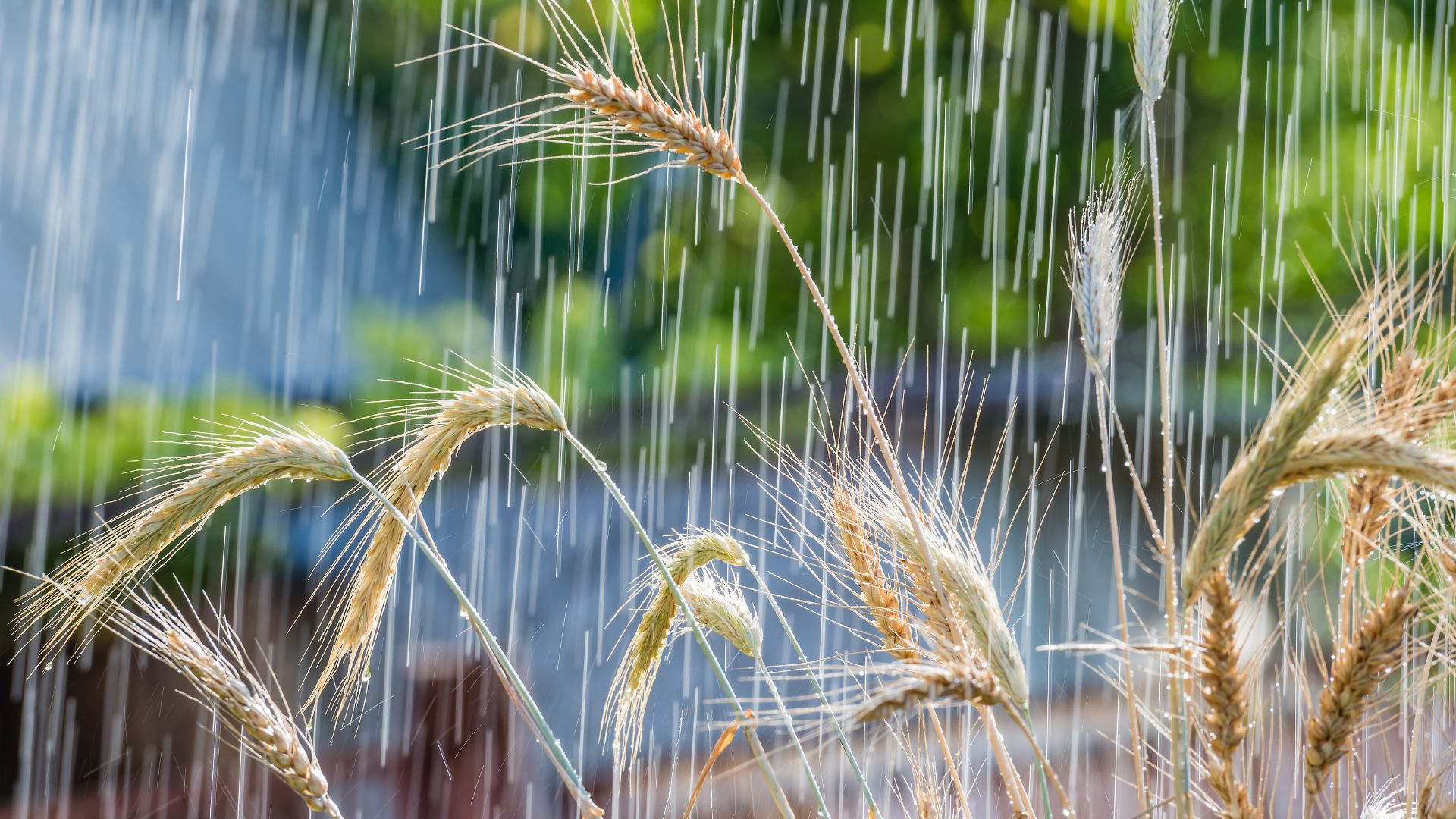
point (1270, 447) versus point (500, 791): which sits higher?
point (1270, 447)

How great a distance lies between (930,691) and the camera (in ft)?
1.98

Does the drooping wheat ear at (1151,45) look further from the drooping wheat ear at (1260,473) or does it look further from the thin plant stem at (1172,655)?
the drooping wheat ear at (1260,473)

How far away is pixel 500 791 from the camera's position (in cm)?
230

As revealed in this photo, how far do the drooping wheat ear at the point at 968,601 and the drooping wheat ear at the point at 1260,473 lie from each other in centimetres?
14

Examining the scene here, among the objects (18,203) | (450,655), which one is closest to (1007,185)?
(450,655)

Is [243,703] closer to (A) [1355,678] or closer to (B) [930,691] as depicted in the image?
(B) [930,691]

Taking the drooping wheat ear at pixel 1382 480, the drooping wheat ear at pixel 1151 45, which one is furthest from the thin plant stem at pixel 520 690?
the drooping wheat ear at pixel 1151 45

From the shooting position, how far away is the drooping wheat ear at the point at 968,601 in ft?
2.24

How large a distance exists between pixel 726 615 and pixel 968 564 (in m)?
0.28

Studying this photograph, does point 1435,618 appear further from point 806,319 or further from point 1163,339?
point 806,319

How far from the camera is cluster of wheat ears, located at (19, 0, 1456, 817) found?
0.62m

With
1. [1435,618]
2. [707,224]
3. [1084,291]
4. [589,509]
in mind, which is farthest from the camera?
[707,224]

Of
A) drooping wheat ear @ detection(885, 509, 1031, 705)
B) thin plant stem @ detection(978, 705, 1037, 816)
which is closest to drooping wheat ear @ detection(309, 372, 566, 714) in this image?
drooping wheat ear @ detection(885, 509, 1031, 705)

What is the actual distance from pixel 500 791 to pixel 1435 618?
203cm
